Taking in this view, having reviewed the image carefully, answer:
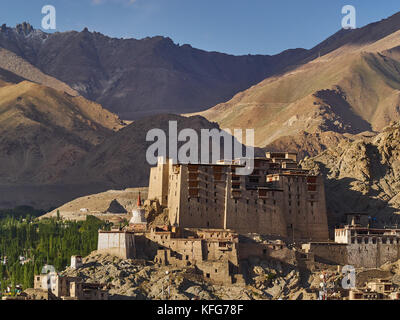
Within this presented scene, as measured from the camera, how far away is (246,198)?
416 feet

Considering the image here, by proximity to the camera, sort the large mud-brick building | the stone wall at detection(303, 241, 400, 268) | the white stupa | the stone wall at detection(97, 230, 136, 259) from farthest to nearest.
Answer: the large mud-brick building → the white stupa → the stone wall at detection(303, 241, 400, 268) → the stone wall at detection(97, 230, 136, 259)

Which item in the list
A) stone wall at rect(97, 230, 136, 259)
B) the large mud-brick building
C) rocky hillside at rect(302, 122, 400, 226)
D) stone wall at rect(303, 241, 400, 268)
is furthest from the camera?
rocky hillside at rect(302, 122, 400, 226)

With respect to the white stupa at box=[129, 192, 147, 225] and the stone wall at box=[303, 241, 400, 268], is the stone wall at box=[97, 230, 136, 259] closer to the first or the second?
the white stupa at box=[129, 192, 147, 225]

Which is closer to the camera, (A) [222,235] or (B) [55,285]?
(B) [55,285]

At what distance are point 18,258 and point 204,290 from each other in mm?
38969

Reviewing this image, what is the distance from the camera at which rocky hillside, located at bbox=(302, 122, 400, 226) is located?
140000mm

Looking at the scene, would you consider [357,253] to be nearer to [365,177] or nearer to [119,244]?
[365,177]

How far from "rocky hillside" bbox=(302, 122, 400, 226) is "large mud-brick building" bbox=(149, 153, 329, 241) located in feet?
23.7

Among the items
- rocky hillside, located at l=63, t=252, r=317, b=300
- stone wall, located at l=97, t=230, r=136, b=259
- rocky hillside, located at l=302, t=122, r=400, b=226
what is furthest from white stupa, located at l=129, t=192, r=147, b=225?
rocky hillside, located at l=302, t=122, r=400, b=226

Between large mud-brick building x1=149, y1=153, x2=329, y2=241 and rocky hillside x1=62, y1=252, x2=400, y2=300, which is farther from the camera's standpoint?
large mud-brick building x1=149, y1=153, x2=329, y2=241

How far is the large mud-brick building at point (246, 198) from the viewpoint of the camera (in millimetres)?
125062
